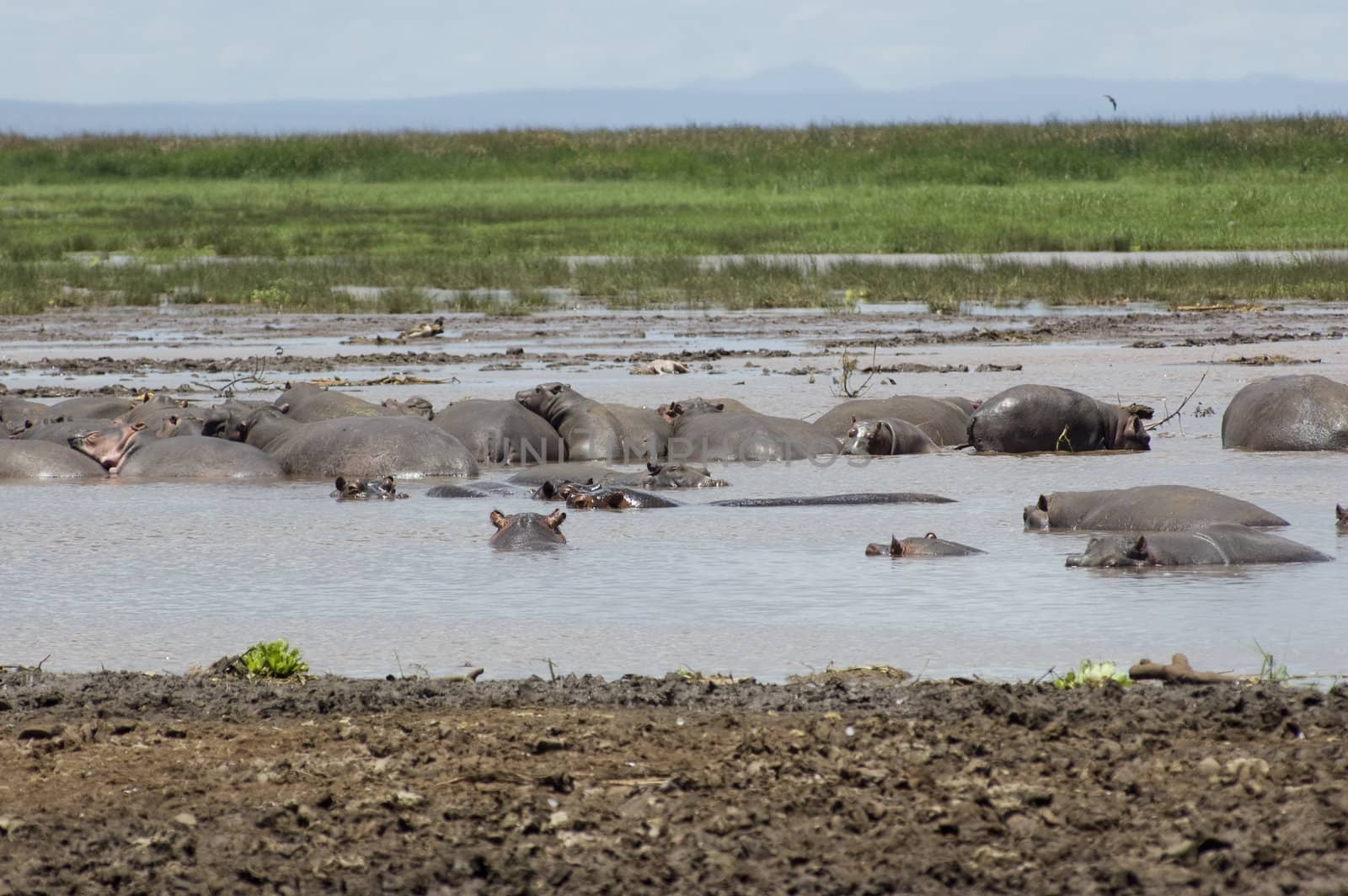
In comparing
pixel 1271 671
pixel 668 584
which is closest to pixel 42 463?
pixel 668 584

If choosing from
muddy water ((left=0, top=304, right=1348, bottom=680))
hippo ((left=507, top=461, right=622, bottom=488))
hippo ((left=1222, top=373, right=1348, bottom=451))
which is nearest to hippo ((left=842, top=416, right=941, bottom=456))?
muddy water ((left=0, top=304, right=1348, bottom=680))

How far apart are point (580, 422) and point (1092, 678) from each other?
7012mm

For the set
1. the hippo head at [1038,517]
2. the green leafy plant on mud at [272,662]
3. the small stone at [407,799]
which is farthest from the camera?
the hippo head at [1038,517]

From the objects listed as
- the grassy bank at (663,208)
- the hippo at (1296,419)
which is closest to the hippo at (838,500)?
the hippo at (1296,419)

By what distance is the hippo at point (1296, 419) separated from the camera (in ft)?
37.9

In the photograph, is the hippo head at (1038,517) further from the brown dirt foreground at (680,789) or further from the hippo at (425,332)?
the hippo at (425,332)

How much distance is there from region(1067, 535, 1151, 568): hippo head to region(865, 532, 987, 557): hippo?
1.80 ft

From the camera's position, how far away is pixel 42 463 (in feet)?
37.5

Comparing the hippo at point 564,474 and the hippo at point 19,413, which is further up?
the hippo at point 19,413

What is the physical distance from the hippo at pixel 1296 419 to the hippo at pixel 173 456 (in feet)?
19.7

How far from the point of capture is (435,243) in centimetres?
3541

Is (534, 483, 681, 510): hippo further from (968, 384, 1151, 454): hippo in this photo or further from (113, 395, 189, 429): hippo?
(113, 395, 189, 429): hippo

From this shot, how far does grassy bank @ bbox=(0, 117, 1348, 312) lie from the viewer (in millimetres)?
26391

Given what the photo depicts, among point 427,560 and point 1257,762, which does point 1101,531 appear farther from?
point 1257,762
